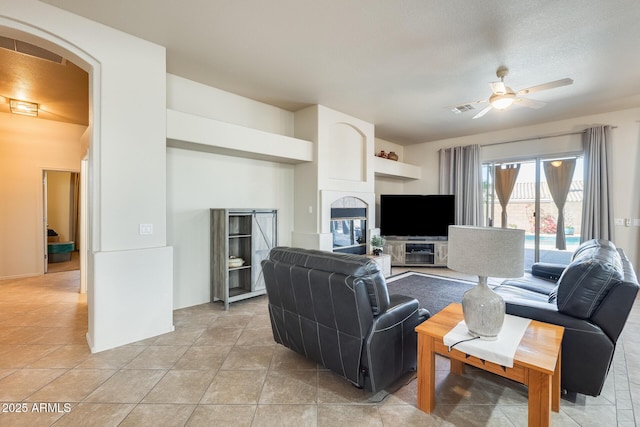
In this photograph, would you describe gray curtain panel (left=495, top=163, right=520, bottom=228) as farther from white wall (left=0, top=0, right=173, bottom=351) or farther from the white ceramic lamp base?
white wall (left=0, top=0, right=173, bottom=351)

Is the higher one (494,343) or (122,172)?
(122,172)

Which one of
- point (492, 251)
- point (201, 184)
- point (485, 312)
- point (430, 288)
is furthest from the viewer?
point (430, 288)

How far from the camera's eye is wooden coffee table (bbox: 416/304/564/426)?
57.6 inches

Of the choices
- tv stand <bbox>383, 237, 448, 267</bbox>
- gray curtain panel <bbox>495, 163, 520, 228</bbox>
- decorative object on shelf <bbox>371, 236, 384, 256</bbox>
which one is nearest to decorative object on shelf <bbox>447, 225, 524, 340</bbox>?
decorative object on shelf <bbox>371, 236, 384, 256</bbox>

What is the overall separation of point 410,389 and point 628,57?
4.17m

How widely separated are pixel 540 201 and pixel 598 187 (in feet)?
3.02

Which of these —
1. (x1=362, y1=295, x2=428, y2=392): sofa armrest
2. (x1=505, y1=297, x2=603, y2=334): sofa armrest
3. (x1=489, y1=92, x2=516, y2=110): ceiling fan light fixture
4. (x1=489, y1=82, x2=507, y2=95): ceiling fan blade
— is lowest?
(x1=362, y1=295, x2=428, y2=392): sofa armrest

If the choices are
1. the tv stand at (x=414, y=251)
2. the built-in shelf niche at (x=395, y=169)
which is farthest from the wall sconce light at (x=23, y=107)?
the tv stand at (x=414, y=251)

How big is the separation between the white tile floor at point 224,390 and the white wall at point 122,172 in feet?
1.10

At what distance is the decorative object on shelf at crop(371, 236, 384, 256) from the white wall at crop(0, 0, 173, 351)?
3549mm

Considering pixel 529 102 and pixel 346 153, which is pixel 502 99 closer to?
pixel 529 102

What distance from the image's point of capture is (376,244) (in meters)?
5.44

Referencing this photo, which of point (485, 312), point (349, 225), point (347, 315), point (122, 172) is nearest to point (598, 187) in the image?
point (349, 225)

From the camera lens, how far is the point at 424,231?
6.37m
